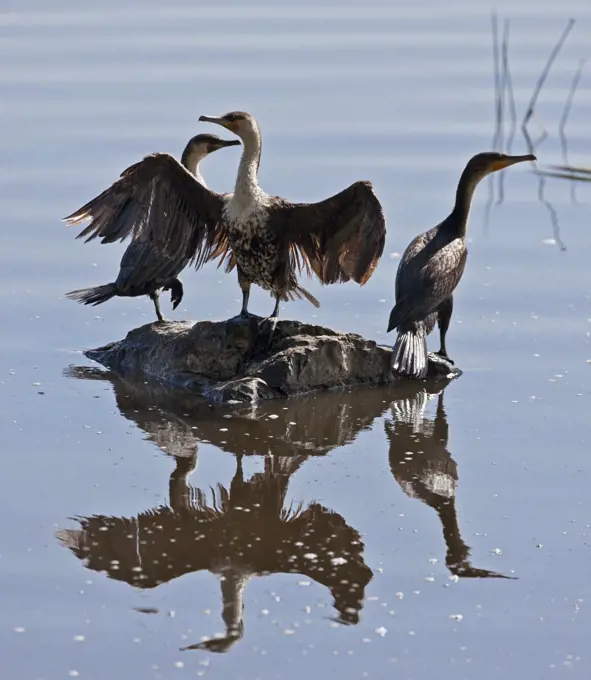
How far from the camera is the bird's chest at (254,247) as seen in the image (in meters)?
7.89

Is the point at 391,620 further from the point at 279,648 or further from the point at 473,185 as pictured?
the point at 473,185

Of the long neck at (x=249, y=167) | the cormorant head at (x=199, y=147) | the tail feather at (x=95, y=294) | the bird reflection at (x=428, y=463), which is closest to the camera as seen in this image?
the bird reflection at (x=428, y=463)

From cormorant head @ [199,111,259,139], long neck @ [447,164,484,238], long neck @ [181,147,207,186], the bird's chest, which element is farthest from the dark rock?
long neck @ [181,147,207,186]

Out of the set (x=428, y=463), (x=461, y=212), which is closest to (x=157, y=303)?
(x=461, y=212)

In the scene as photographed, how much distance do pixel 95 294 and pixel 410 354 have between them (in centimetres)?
191

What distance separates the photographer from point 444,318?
813 cm

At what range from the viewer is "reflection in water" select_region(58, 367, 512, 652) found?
5.58 m

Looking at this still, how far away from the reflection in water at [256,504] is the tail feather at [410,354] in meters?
0.15

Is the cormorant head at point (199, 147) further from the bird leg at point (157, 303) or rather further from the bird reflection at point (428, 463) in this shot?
the bird reflection at point (428, 463)

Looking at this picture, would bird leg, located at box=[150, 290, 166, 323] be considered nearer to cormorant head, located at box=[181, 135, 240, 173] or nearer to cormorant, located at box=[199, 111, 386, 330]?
cormorant, located at box=[199, 111, 386, 330]

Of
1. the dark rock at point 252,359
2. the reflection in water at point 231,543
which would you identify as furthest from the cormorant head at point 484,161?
the reflection in water at point 231,543

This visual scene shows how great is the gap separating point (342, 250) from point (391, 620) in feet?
9.95

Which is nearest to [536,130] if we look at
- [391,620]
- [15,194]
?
[15,194]

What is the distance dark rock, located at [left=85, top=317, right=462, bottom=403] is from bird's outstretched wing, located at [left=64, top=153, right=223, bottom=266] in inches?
19.9
